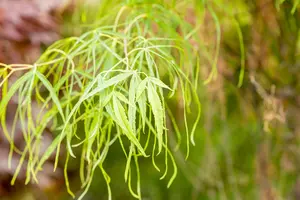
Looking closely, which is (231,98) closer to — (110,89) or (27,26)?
(27,26)

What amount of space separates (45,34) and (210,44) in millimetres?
389

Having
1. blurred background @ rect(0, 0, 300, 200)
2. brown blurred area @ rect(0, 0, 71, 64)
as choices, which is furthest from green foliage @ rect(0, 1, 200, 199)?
brown blurred area @ rect(0, 0, 71, 64)

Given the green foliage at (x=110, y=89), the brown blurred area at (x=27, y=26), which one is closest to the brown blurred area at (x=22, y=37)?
the brown blurred area at (x=27, y=26)

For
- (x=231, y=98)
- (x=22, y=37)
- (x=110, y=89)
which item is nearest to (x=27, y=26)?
(x=22, y=37)

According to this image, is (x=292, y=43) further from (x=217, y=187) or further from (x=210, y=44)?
(x=217, y=187)

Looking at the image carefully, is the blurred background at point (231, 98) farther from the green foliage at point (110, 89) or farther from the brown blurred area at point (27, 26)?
the green foliage at point (110, 89)

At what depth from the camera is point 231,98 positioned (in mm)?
1296

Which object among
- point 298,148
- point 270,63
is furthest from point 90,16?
point 298,148

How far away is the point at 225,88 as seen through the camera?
1.20 m

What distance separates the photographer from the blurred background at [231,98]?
3.54ft

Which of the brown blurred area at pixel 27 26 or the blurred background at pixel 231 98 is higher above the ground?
the brown blurred area at pixel 27 26

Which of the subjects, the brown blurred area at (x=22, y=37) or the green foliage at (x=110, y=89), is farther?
the brown blurred area at (x=22, y=37)

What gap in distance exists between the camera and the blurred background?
1078 millimetres

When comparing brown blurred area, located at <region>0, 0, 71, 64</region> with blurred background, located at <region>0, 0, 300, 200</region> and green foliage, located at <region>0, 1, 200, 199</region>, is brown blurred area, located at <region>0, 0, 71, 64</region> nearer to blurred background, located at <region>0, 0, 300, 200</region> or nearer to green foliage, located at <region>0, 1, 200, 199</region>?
blurred background, located at <region>0, 0, 300, 200</region>
